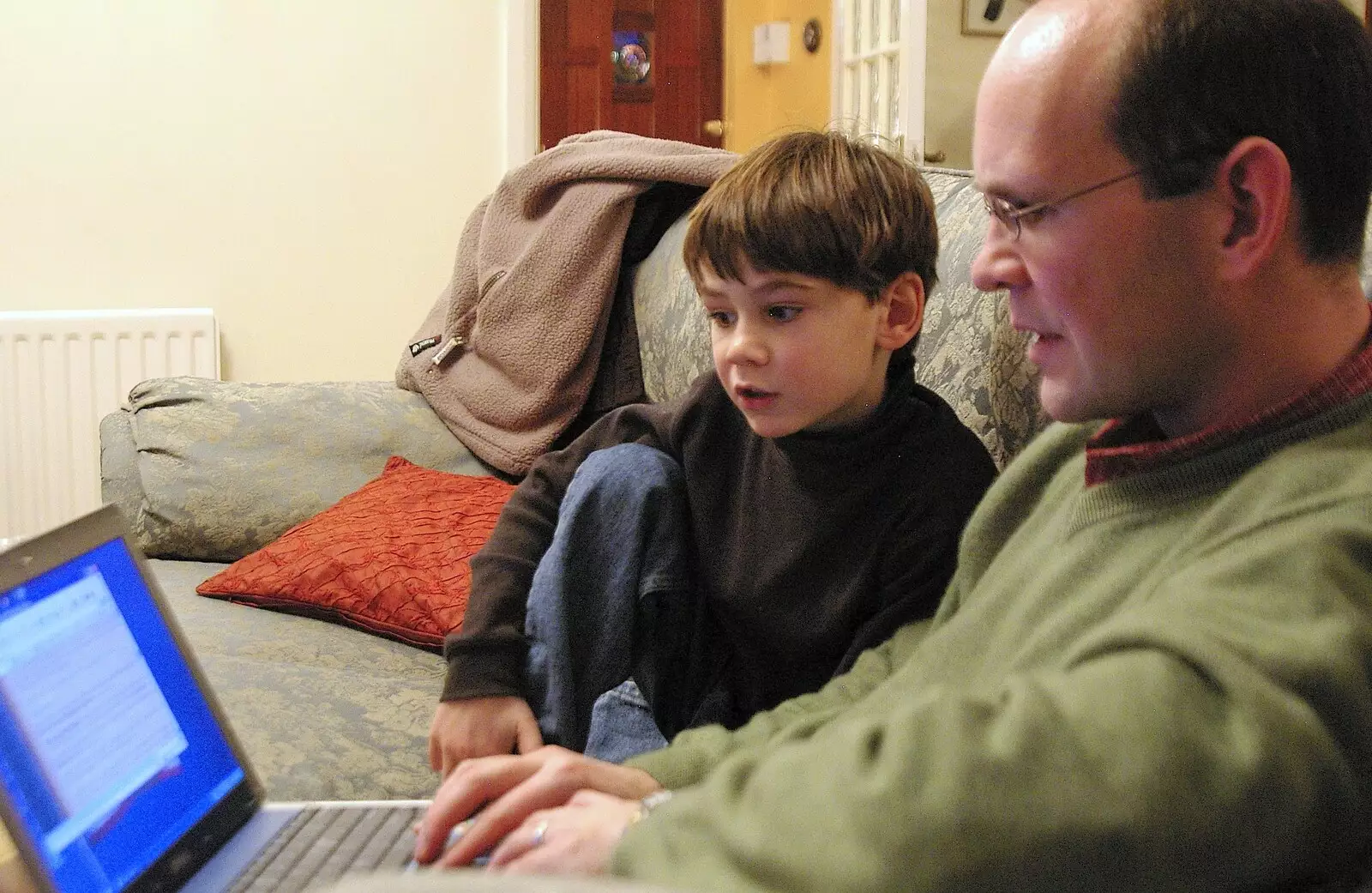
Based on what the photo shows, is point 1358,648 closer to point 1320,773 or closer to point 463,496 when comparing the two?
point 1320,773

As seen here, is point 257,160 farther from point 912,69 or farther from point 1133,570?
point 1133,570

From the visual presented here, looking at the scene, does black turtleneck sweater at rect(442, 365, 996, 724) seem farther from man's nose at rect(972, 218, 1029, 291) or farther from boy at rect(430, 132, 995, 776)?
man's nose at rect(972, 218, 1029, 291)

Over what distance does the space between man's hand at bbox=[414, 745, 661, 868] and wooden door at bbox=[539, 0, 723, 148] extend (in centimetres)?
391

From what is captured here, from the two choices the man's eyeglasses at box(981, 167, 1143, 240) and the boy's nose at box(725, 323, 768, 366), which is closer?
the man's eyeglasses at box(981, 167, 1143, 240)

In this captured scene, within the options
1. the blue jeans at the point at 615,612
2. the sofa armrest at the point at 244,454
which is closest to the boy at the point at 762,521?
the blue jeans at the point at 615,612

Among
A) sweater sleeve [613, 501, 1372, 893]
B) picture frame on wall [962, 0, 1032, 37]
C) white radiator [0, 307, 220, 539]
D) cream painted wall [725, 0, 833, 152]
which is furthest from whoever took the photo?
cream painted wall [725, 0, 833, 152]

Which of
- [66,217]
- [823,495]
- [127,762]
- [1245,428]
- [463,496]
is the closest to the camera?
[1245,428]

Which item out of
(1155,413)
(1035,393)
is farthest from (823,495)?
(1155,413)

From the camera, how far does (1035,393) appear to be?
131 centimetres

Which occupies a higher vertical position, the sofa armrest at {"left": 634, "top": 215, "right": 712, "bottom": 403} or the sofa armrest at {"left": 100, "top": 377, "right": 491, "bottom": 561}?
the sofa armrest at {"left": 634, "top": 215, "right": 712, "bottom": 403}

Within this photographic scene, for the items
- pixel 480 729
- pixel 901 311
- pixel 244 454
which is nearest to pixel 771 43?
pixel 244 454

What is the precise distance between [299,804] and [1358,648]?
735mm

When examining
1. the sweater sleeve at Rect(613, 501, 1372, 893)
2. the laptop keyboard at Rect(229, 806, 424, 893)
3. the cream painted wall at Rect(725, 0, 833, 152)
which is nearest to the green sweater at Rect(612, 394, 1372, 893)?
the sweater sleeve at Rect(613, 501, 1372, 893)

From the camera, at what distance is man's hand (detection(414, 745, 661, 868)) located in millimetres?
749
